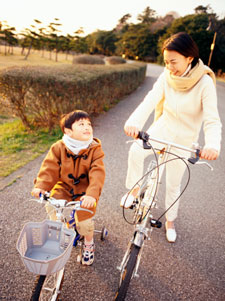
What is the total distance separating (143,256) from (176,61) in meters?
2.15

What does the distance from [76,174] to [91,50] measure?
62754mm

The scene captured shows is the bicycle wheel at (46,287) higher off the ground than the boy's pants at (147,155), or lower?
lower

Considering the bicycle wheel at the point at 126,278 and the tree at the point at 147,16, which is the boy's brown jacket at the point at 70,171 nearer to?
the bicycle wheel at the point at 126,278

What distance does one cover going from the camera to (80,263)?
2.38 metres

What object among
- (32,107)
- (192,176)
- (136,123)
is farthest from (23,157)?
(192,176)

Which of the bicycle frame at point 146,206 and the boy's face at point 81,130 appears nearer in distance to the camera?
the bicycle frame at point 146,206

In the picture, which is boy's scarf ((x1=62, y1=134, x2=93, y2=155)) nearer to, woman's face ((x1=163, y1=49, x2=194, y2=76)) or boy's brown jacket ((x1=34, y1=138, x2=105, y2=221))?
boy's brown jacket ((x1=34, y1=138, x2=105, y2=221))

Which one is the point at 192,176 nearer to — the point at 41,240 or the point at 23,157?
the point at 23,157

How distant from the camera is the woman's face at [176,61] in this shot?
207 centimetres

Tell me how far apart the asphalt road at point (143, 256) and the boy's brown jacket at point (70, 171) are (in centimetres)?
72

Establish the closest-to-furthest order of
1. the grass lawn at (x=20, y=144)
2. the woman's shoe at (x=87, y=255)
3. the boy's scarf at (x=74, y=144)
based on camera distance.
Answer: the boy's scarf at (x=74, y=144) → the woman's shoe at (x=87, y=255) → the grass lawn at (x=20, y=144)

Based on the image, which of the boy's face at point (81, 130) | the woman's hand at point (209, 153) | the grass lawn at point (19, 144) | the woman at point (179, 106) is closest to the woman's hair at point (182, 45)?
the woman at point (179, 106)

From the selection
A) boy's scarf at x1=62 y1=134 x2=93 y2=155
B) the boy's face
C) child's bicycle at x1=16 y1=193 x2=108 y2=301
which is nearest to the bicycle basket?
child's bicycle at x1=16 y1=193 x2=108 y2=301

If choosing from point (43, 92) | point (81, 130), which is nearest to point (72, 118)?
point (81, 130)
